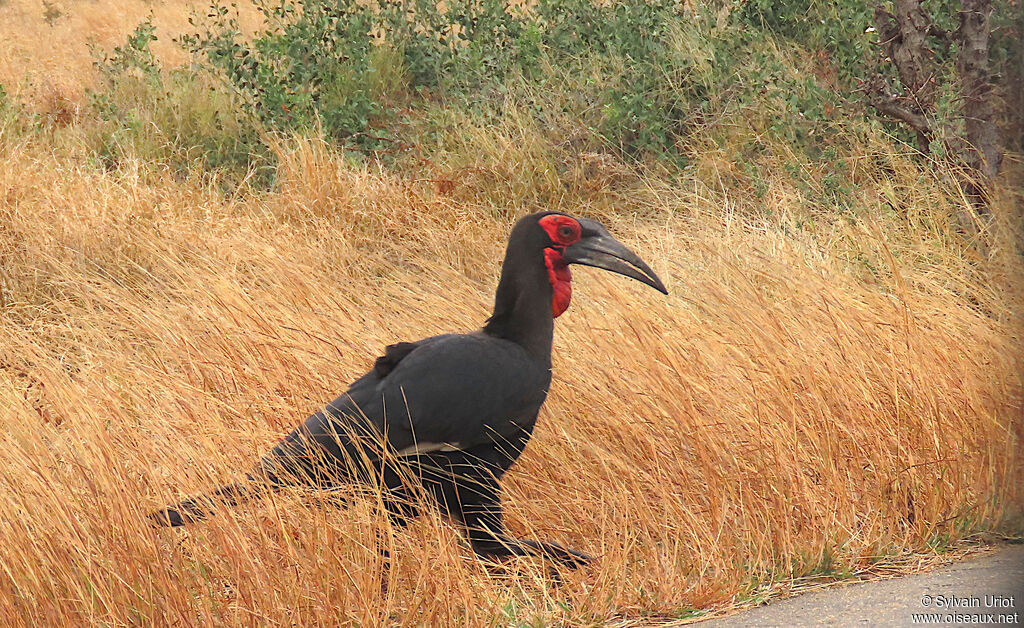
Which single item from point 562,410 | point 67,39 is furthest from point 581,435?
point 67,39

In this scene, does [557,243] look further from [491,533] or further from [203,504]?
[203,504]

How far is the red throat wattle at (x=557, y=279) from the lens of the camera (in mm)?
3504

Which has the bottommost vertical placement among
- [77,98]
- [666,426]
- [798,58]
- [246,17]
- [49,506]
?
[666,426]

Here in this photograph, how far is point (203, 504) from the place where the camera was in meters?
3.11

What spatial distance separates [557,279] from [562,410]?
71 centimetres

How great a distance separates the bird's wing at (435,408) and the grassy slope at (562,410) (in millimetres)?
213

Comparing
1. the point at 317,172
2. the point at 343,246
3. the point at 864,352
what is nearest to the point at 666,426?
the point at 864,352

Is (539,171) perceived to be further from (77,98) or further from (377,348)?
(77,98)

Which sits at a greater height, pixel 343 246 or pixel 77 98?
pixel 77 98

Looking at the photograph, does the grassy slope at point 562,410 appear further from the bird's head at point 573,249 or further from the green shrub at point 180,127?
the green shrub at point 180,127

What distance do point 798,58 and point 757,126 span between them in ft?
4.10

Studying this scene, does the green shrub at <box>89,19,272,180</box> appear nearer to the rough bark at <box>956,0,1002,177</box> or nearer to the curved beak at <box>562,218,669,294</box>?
the rough bark at <box>956,0,1002,177</box>

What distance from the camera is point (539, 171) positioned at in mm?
8047

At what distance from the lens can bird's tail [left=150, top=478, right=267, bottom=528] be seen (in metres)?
3.04
